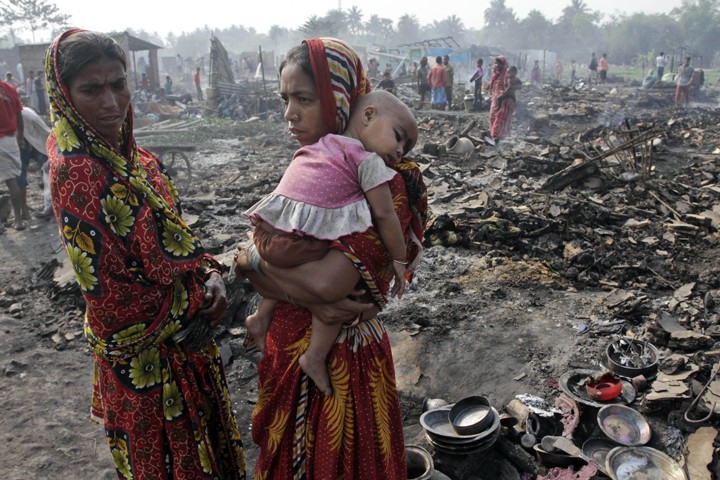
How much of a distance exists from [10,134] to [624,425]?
7576 millimetres

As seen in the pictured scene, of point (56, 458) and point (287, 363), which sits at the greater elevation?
point (287, 363)

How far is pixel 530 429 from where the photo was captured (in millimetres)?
3115

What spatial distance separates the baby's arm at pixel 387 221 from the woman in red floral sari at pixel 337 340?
0.03 metres

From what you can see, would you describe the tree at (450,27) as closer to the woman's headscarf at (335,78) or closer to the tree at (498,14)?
the tree at (498,14)

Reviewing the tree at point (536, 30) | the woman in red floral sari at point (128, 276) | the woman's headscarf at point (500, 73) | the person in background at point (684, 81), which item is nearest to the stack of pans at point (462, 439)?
the woman in red floral sari at point (128, 276)

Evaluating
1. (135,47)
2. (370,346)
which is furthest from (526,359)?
(135,47)

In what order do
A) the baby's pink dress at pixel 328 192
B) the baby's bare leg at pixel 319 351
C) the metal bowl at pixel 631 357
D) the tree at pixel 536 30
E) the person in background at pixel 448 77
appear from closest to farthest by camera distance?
the baby's pink dress at pixel 328 192 < the baby's bare leg at pixel 319 351 < the metal bowl at pixel 631 357 < the person in background at pixel 448 77 < the tree at pixel 536 30

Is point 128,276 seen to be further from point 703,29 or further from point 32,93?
point 703,29

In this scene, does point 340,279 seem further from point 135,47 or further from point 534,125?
point 135,47

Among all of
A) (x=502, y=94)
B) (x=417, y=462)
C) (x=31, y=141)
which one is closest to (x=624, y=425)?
(x=417, y=462)

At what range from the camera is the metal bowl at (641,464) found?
8.99 ft

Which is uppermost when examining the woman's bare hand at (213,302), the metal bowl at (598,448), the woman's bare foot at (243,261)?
the woman's bare foot at (243,261)

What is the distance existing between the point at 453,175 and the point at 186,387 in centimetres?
846

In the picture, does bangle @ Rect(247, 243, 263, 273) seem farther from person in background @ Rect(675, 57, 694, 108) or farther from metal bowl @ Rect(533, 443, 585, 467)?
person in background @ Rect(675, 57, 694, 108)
